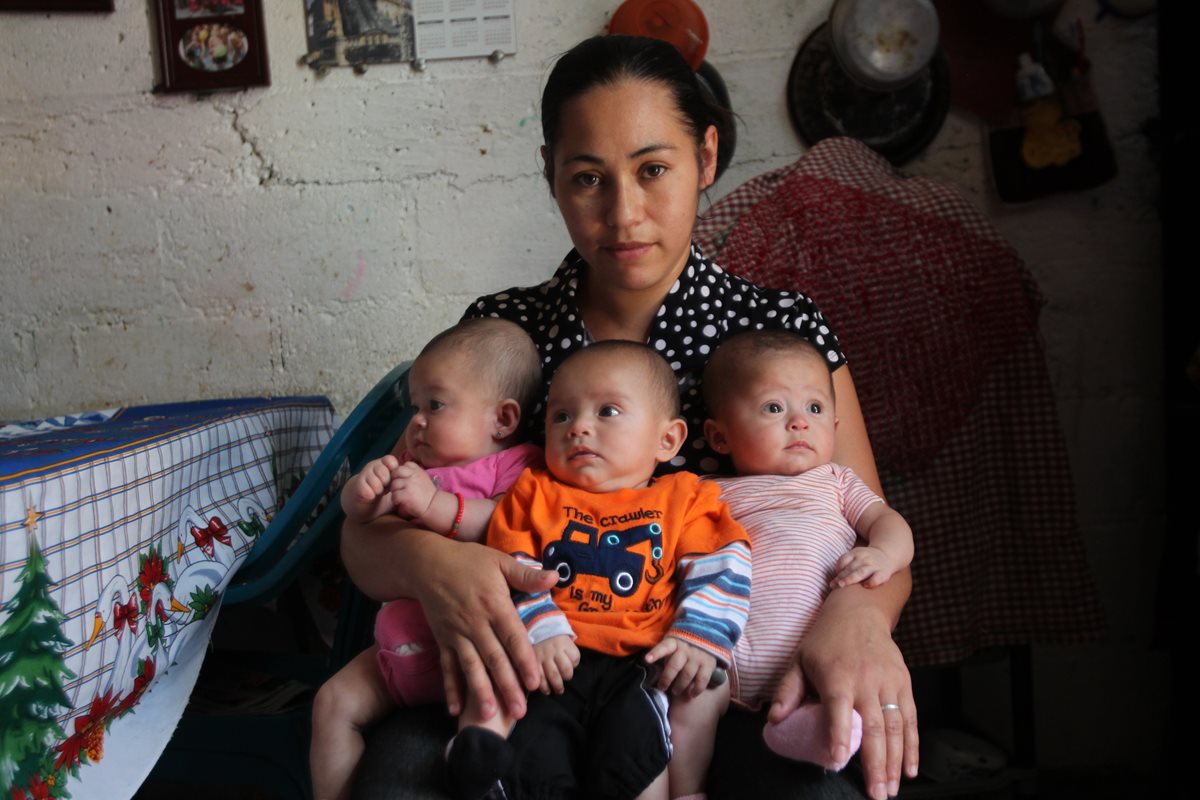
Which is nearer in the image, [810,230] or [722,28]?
[810,230]

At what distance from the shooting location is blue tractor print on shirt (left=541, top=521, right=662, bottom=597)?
3.75ft

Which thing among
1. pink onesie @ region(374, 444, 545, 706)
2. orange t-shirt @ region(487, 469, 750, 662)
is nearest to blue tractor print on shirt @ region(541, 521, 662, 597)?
orange t-shirt @ region(487, 469, 750, 662)

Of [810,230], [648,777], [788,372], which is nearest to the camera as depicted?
[648,777]

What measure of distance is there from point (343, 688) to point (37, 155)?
74.4 inches

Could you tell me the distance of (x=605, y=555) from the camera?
1153 mm

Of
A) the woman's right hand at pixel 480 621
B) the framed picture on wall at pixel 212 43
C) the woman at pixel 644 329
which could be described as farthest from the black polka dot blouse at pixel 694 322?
the framed picture on wall at pixel 212 43

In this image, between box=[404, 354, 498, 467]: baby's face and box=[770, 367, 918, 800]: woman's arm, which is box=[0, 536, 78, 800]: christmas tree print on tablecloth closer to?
box=[404, 354, 498, 467]: baby's face

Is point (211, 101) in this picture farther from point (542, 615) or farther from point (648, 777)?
point (648, 777)

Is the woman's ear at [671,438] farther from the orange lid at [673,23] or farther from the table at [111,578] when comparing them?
the orange lid at [673,23]

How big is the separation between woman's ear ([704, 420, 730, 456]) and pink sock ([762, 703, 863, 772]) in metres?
0.46

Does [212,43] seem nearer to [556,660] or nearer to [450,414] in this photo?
[450,414]

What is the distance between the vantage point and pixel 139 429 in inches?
64.9

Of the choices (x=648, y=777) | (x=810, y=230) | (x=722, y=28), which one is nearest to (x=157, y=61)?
(x=722, y=28)

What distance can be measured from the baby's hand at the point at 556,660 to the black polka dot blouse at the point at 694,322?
434mm
